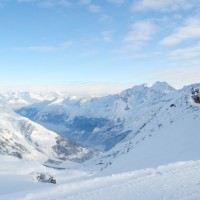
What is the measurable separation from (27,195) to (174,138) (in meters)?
56.2

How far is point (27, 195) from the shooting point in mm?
21531

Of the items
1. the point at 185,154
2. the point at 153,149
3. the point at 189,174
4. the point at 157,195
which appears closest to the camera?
the point at 157,195

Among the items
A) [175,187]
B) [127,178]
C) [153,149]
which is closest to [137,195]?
[175,187]

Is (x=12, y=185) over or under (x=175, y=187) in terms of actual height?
under

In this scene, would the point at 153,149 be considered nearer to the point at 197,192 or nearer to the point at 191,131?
the point at 191,131

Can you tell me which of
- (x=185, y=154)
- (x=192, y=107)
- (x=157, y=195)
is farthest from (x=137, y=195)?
(x=192, y=107)

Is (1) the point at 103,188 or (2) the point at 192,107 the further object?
(2) the point at 192,107

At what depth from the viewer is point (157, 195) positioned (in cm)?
2017

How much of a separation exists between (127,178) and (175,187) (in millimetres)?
5102

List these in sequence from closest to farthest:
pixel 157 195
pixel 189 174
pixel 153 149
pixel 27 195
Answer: pixel 157 195 → pixel 27 195 → pixel 189 174 → pixel 153 149

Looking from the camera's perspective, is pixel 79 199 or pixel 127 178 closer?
pixel 79 199

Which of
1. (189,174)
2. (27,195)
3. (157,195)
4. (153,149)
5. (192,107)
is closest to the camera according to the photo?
(157,195)

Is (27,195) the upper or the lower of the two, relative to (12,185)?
upper

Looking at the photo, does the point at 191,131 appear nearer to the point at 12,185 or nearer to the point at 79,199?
the point at 12,185
